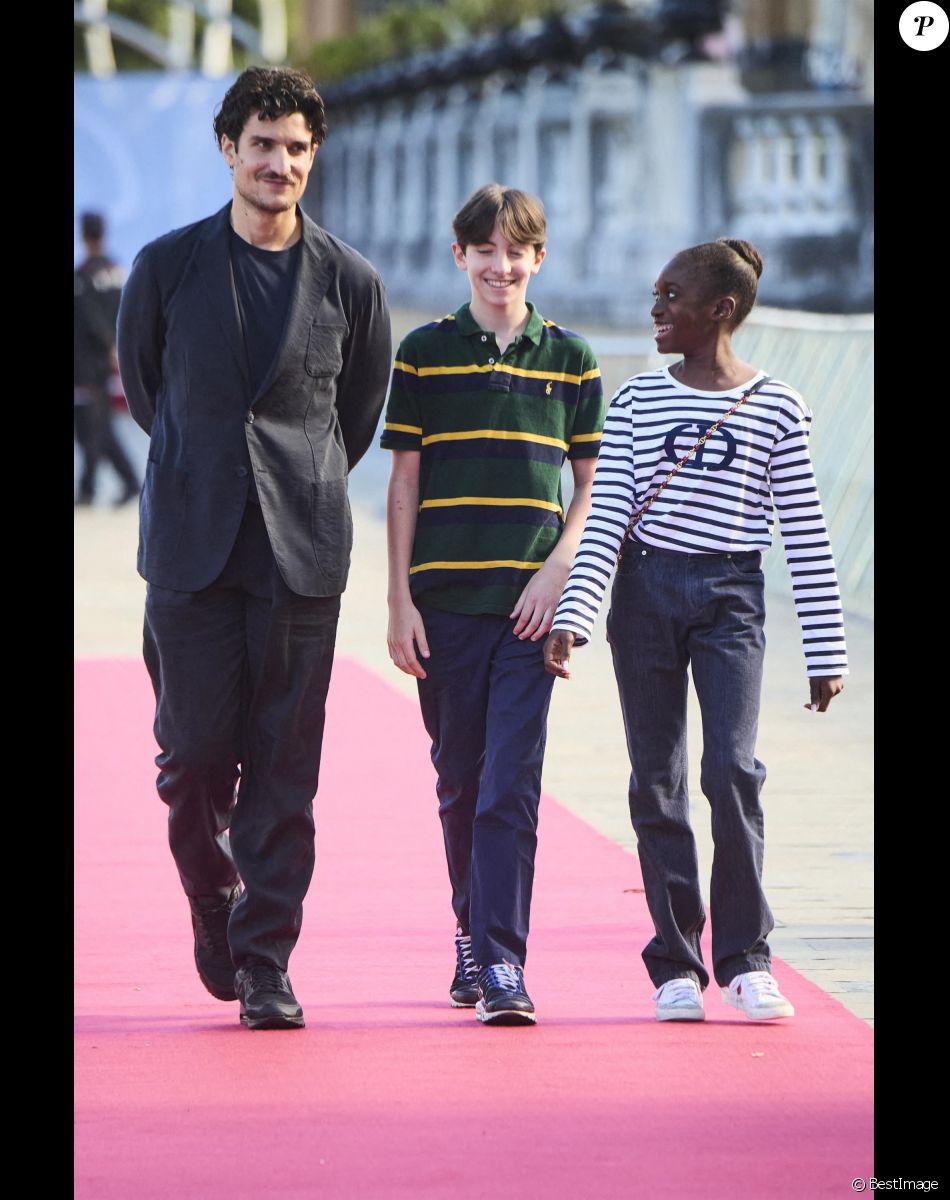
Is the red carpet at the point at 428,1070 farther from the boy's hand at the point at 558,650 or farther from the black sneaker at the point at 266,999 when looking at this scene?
→ the boy's hand at the point at 558,650

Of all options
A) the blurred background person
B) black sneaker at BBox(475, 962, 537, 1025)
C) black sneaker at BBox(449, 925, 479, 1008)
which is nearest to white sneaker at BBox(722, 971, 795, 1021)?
black sneaker at BBox(475, 962, 537, 1025)

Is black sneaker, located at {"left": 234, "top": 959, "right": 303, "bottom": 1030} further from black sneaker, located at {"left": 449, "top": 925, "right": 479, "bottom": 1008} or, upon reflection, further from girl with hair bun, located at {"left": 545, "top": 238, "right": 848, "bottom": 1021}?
girl with hair bun, located at {"left": 545, "top": 238, "right": 848, "bottom": 1021}

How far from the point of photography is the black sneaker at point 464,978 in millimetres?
5488

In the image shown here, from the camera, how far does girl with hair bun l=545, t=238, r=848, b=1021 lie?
204 inches

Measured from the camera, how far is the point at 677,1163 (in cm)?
423

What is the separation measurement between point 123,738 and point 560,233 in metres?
29.9

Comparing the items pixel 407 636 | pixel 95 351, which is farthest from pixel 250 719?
pixel 95 351

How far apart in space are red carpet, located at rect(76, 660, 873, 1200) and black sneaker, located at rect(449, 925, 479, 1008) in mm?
70

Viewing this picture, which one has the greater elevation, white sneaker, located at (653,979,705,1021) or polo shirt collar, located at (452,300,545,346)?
polo shirt collar, located at (452,300,545,346)

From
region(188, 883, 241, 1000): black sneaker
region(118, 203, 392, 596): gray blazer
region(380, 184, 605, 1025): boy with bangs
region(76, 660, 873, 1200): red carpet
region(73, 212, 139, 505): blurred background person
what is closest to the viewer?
Answer: region(76, 660, 873, 1200): red carpet
